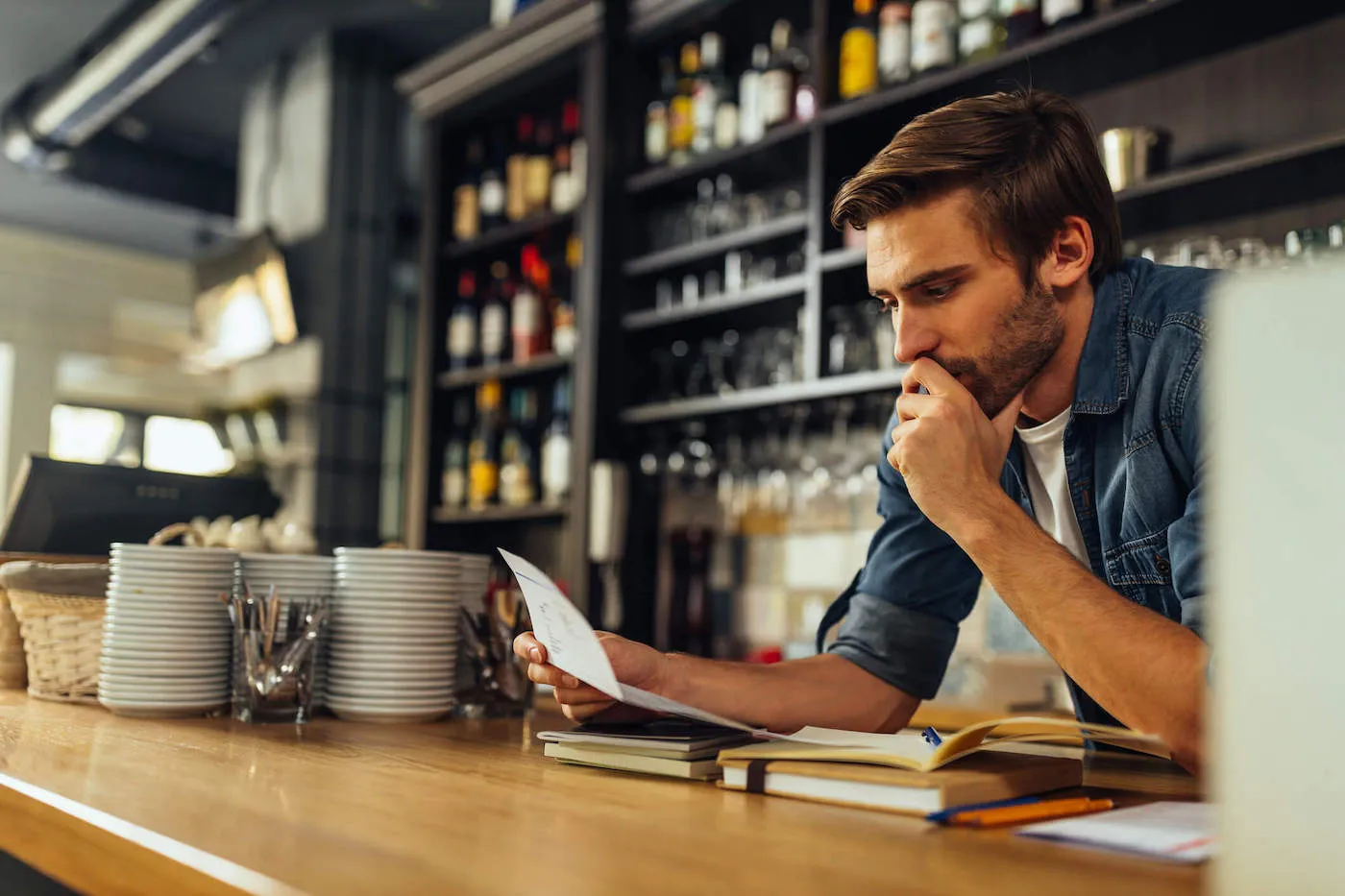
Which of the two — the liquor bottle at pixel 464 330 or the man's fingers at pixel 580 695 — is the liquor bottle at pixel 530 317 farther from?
the man's fingers at pixel 580 695

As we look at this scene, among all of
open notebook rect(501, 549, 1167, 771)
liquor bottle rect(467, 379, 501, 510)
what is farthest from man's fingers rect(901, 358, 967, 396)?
liquor bottle rect(467, 379, 501, 510)

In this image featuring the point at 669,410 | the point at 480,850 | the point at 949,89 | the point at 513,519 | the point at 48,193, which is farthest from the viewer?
the point at 48,193

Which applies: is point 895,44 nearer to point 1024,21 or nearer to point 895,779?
point 1024,21

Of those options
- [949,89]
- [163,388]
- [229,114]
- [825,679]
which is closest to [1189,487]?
[825,679]

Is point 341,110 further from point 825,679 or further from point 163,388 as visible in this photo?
point 825,679

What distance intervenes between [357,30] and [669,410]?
2619 mm

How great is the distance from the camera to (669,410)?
3.04 metres

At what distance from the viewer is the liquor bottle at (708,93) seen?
3.08m

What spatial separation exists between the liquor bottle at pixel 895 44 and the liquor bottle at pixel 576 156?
94 centimetres

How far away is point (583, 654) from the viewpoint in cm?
97

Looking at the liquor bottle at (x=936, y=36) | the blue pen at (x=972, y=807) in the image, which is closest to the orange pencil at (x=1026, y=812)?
the blue pen at (x=972, y=807)

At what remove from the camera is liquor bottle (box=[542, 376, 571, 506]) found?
10.9 ft

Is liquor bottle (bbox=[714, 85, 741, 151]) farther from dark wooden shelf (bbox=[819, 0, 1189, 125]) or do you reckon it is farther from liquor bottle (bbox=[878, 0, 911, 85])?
liquor bottle (bbox=[878, 0, 911, 85])

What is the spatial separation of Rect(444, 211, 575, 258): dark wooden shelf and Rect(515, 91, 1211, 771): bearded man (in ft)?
7.00
